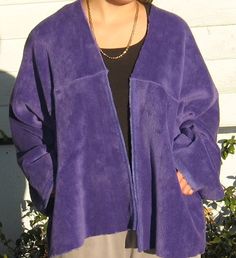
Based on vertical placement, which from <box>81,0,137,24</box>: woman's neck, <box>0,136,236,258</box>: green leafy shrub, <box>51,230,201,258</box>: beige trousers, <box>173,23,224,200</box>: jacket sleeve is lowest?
<box>0,136,236,258</box>: green leafy shrub

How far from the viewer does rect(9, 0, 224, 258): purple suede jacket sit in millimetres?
2102

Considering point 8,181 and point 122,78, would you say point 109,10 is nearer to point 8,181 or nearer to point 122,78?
point 122,78

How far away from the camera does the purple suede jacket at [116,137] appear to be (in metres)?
2.10

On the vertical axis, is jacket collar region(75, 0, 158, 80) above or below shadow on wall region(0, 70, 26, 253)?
above

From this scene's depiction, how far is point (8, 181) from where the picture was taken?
351 centimetres

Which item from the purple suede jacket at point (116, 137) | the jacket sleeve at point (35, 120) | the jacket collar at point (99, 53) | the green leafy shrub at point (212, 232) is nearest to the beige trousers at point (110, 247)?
the purple suede jacket at point (116, 137)

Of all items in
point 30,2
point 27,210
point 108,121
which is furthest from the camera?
point 27,210

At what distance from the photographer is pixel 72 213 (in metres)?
2.12

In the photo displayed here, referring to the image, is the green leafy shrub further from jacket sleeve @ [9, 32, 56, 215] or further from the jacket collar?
the jacket collar

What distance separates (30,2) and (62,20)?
1.06 m

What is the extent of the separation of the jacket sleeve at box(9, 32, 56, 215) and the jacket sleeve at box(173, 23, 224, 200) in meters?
0.46

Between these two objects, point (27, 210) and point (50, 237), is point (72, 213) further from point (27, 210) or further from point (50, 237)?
point (27, 210)

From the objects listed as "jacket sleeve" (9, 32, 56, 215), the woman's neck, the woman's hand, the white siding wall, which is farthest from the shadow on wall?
the woman's hand

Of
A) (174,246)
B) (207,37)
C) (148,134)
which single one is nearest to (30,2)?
(207,37)
